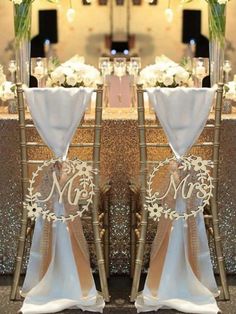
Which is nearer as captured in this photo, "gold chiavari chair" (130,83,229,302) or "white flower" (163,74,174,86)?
"gold chiavari chair" (130,83,229,302)

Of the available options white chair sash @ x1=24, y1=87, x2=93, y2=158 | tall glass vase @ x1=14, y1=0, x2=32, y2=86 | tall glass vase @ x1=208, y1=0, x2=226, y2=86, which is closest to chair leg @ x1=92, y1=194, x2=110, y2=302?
white chair sash @ x1=24, y1=87, x2=93, y2=158

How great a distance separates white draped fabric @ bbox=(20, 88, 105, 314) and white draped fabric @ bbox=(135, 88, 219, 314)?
0.95 ft

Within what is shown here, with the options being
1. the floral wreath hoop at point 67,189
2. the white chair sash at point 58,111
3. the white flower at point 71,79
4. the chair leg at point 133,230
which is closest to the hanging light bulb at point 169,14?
the white flower at point 71,79

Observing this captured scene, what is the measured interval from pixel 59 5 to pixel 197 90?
5.54 ft

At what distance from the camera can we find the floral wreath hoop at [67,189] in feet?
10.8

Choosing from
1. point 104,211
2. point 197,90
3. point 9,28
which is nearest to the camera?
point 197,90

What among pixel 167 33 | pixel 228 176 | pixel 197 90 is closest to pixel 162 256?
pixel 228 176

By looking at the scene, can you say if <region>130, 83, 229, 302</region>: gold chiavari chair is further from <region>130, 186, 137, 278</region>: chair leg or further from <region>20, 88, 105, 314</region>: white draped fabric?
<region>20, 88, 105, 314</region>: white draped fabric

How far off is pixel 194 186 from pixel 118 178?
535 mm

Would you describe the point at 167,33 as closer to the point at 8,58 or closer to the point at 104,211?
the point at 8,58

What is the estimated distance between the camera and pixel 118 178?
3752 mm

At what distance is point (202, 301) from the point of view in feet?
11.1

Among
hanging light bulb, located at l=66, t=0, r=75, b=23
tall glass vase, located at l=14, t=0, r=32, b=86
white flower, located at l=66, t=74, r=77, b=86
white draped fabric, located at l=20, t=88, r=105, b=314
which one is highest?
hanging light bulb, located at l=66, t=0, r=75, b=23

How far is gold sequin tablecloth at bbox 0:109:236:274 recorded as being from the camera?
142 inches
